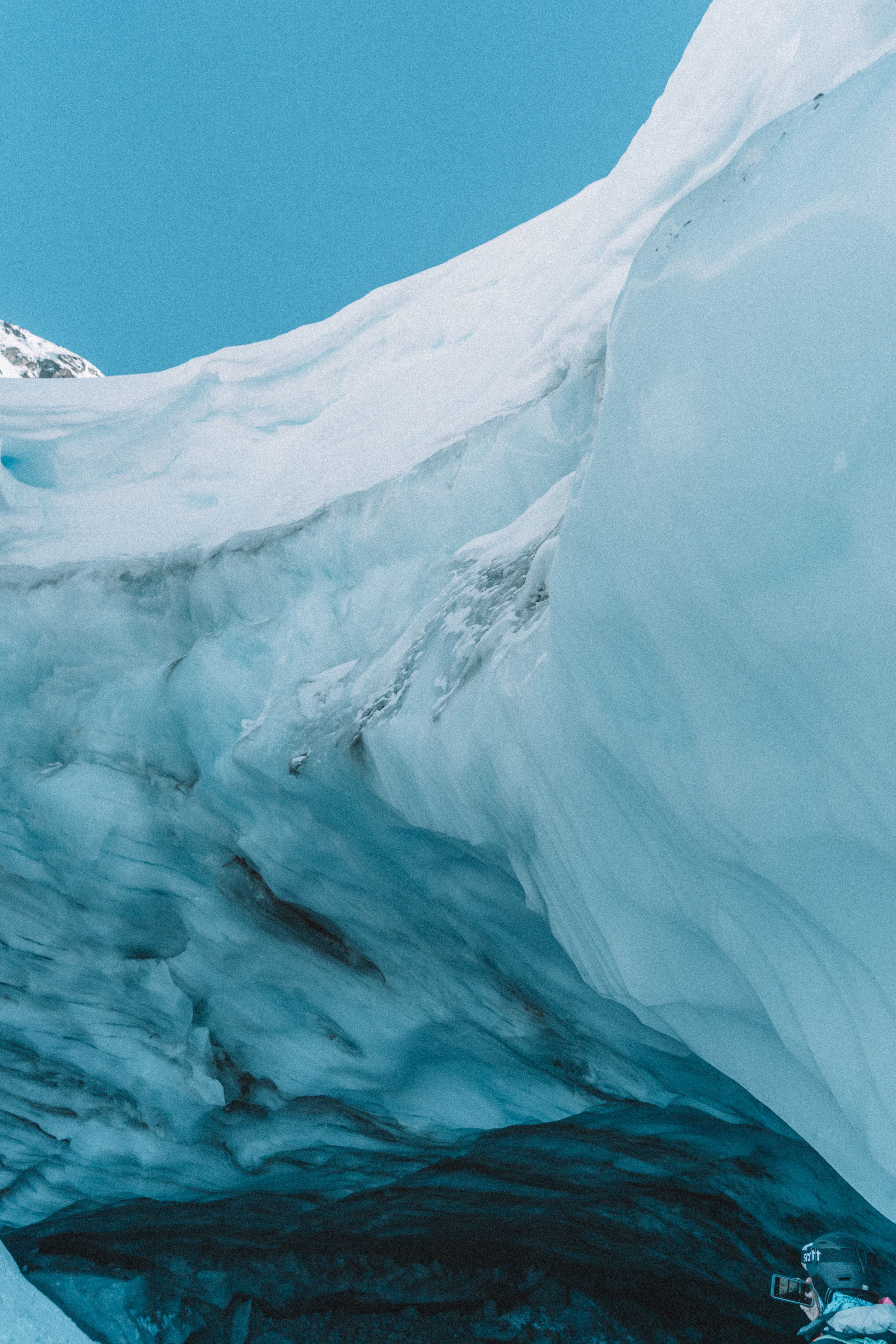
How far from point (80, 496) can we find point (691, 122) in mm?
3731

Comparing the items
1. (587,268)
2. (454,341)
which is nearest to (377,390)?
(454,341)

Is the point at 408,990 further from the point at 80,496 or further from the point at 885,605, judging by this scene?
the point at 80,496

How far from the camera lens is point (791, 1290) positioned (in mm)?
3682

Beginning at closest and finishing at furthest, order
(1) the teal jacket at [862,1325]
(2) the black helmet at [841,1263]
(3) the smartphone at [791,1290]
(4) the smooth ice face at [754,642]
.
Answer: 1. (4) the smooth ice face at [754,642]
2. (1) the teal jacket at [862,1325]
3. (3) the smartphone at [791,1290]
4. (2) the black helmet at [841,1263]

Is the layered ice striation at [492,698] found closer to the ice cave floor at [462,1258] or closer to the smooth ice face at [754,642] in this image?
the smooth ice face at [754,642]

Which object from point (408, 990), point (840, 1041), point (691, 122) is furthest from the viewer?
point (408, 990)

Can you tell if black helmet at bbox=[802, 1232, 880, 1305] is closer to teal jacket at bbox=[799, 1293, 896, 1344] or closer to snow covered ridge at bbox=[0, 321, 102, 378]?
teal jacket at bbox=[799, 1293, 896, 1344]

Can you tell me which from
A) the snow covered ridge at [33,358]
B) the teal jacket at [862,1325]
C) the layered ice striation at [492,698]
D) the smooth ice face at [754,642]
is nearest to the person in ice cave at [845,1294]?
the teal jacket at [862,1325]

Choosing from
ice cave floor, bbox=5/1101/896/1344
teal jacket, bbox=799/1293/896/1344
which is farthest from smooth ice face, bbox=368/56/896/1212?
ice cave floor, bbox=5/1101/896/1344

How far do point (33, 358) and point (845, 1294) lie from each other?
1423 centimetres

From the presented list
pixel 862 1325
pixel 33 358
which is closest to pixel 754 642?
pixel 862 1325

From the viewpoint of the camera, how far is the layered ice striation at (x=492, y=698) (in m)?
1.50

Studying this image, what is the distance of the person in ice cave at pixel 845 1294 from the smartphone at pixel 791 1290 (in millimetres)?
37

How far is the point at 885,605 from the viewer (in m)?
1.36
